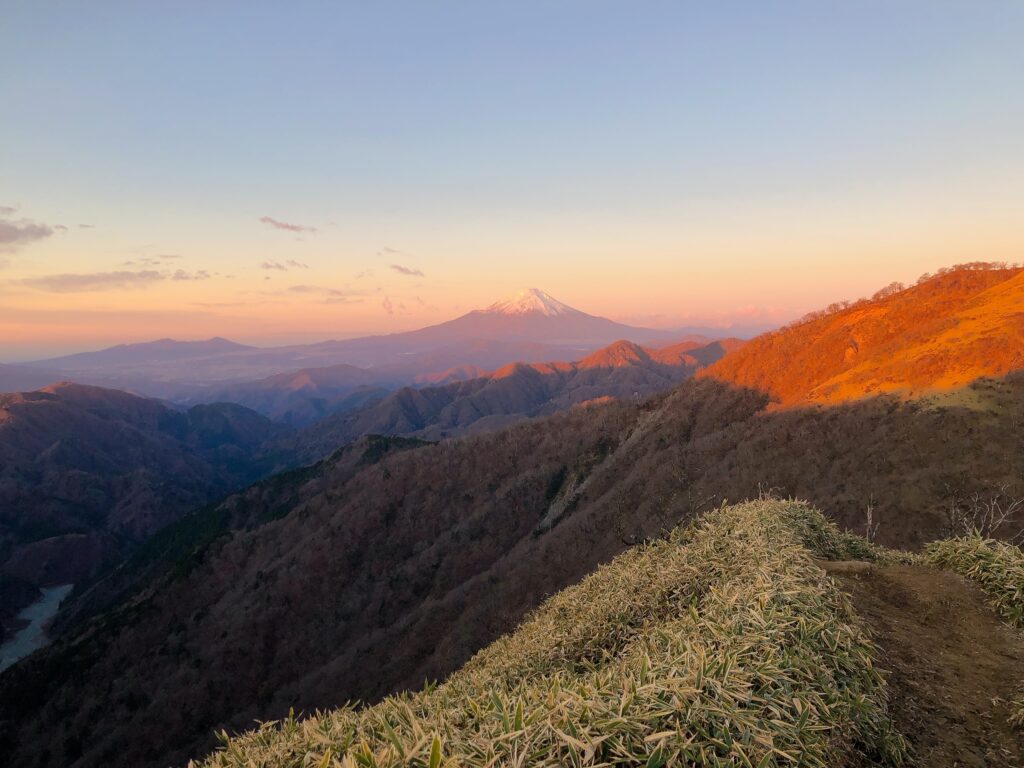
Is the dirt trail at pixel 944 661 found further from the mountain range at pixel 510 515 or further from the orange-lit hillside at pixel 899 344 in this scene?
the orange-lit hillside at pixel 899 344

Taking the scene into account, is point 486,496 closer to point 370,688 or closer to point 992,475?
point 370,688

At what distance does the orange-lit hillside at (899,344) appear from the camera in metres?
33.0

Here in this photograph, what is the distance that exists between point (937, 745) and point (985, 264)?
200ft

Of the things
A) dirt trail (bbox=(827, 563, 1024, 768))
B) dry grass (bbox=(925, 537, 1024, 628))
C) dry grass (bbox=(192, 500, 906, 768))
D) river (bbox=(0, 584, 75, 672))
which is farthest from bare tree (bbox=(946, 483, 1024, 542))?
river (bbox=(0, 584, 75, 672))

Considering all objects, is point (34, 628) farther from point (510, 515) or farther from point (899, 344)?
point (899, 344)

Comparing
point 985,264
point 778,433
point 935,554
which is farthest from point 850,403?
point 935,554

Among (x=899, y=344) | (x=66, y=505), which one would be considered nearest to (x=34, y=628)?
(x=66, y=505)

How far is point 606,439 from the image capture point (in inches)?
2694

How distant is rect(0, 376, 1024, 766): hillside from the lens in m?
29.6

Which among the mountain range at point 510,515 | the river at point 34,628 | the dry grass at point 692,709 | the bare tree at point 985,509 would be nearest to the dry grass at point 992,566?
the dry grass at point 692,709

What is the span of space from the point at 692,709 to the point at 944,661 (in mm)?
4041

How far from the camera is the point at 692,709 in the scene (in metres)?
3.15

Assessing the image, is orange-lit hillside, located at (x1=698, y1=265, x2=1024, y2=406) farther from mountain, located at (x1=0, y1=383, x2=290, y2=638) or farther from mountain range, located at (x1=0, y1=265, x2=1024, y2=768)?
mountain, located at (x1=0, y1=383, x2=290, y2=638)

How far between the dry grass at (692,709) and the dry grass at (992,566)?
8.63ft
